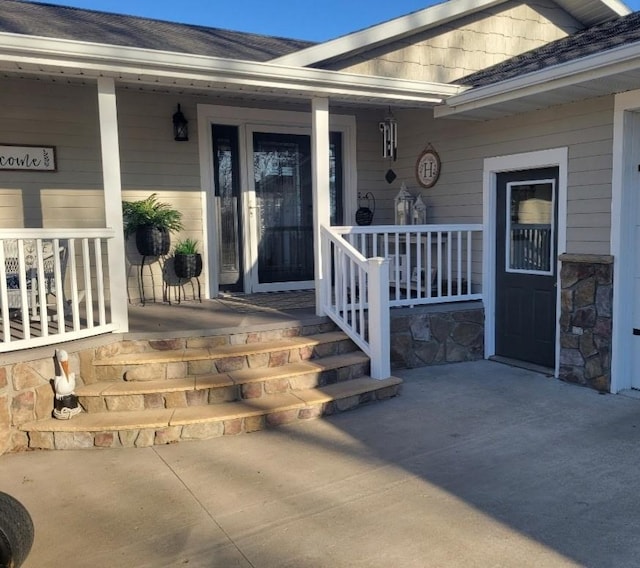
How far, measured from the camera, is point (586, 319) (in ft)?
15.3

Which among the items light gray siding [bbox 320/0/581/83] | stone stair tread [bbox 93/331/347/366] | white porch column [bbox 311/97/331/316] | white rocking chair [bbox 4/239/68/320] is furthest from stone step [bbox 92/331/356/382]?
light gray siding [bbox 320/0/581/83]

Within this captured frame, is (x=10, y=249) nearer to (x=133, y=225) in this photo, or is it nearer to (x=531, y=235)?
(x=133, y=225)

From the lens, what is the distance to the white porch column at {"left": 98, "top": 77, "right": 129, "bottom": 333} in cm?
411

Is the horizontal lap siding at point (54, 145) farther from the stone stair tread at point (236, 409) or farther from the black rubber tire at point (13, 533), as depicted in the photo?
the black rubber tire at point (13, 533)

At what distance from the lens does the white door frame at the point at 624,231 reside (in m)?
4.34

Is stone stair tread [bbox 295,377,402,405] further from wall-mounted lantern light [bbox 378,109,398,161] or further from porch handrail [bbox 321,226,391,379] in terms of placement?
wall-mounted lantern light [bbox 378,109,398,161]

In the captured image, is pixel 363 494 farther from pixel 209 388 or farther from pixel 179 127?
pixel 179 127

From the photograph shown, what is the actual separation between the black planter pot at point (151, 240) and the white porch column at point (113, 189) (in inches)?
48.1

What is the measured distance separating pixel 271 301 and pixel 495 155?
2.63m

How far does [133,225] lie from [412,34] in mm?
3450

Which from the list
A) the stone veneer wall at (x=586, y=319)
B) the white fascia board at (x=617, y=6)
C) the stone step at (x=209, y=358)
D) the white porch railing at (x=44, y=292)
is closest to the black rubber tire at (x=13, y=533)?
the white porch railing at (x=44, y=292)

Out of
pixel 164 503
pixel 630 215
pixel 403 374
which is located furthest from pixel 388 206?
pixel 164 503

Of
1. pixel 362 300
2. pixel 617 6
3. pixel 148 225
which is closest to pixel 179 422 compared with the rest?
pixel 362 300

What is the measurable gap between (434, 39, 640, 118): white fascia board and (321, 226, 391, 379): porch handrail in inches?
66.9
